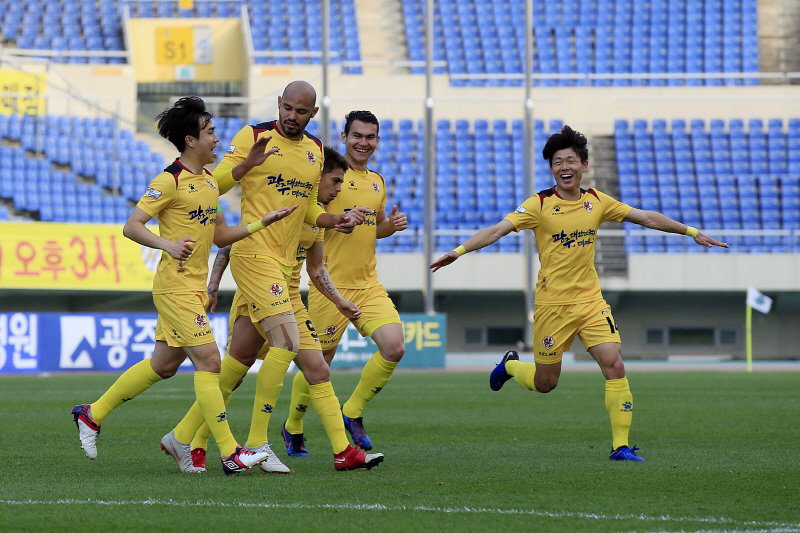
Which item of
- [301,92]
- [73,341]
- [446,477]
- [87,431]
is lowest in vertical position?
[73,341]

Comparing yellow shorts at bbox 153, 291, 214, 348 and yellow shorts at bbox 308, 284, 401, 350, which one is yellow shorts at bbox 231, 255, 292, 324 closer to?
yellow shorts at bbox 153, 291, 214, 348

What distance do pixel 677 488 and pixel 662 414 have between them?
6.83 metres

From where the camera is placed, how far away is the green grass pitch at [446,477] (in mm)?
6098

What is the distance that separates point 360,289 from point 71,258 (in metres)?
16.2

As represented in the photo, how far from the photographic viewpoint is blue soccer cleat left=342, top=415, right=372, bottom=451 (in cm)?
996

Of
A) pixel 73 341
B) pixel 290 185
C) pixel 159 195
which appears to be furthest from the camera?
pixel 73 341

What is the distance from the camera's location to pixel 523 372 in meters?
10.4

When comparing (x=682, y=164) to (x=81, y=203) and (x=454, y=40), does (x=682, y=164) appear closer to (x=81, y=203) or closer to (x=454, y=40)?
(x=454, y=40)

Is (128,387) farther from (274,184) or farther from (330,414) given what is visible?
(274,184)

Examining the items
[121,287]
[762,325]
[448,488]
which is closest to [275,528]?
[448,488]

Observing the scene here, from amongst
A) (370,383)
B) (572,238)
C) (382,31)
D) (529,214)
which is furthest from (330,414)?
(382,31)

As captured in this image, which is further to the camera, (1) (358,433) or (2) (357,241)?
(2) (357,241)

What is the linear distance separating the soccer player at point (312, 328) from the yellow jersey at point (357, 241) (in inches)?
31.8

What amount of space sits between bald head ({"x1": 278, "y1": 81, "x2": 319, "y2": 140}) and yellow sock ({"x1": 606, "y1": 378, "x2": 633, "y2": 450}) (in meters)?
2.90
